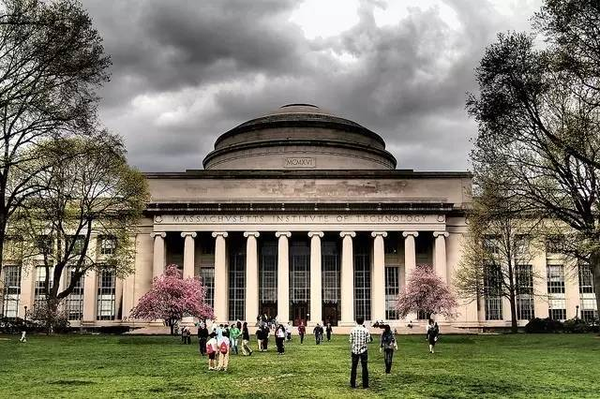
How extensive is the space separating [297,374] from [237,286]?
158 ft

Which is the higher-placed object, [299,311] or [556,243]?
[556,243]

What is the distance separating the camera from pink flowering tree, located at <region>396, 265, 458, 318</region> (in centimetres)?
5531

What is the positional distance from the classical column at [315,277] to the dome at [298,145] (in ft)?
36.9

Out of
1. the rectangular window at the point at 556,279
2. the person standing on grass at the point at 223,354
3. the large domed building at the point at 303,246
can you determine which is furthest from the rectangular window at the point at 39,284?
the person standing on grass at the point at 223,354

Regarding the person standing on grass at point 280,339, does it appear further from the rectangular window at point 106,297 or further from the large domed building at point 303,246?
the rectangular window at point 106,297

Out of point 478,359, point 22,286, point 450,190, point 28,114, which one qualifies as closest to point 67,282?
point 22,286

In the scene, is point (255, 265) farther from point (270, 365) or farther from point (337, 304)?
point (270, 365)

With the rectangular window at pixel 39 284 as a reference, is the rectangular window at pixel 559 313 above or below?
below

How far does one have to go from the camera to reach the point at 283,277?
6656cm

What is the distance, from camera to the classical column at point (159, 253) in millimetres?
66750

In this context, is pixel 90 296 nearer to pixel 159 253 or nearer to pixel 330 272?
pixel 159 253

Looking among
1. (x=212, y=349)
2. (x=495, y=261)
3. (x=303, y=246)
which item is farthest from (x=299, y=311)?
(x=212, y=349)

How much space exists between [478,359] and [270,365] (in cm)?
842

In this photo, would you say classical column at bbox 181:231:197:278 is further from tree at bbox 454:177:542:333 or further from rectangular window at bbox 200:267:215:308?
tree at bbox 454:177:542:333
